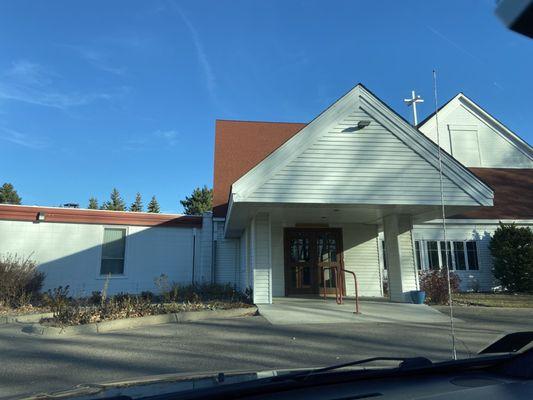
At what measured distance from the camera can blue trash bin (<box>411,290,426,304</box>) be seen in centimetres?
1262

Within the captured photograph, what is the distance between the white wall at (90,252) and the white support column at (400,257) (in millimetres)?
8254

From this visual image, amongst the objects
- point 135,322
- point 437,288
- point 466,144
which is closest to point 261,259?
point 135,322

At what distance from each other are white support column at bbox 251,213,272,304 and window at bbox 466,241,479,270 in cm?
1080

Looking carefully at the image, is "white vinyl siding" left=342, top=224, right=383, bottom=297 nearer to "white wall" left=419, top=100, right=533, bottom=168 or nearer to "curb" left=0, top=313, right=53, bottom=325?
"curb" left=0, top=313, right=53, bottom=325

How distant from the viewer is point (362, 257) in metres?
16.1

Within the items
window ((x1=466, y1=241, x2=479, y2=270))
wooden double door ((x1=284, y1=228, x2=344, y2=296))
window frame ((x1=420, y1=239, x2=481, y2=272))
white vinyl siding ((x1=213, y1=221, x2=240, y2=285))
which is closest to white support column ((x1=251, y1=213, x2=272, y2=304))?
wooden double door ((x1=284, y1=228, x2=344, y2=296))

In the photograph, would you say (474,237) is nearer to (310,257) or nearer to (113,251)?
(310,257)

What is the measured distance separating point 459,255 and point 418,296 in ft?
25.6

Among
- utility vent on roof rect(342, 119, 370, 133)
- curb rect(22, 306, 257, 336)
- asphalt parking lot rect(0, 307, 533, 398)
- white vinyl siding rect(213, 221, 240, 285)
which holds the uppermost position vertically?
utility vent on roof rect(342, 119, 370, 133)

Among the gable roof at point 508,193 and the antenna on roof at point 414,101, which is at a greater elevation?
the antenna on roof at point 414,101

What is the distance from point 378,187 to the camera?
38.2 ft

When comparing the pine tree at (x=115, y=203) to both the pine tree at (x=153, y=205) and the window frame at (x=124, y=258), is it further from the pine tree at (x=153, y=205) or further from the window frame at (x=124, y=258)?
the window frame at (x=124, y=258)

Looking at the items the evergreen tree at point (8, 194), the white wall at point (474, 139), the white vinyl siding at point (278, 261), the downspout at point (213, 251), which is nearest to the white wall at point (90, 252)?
the downspout at point (213, 251)

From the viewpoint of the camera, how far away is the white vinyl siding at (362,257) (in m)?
16.0
